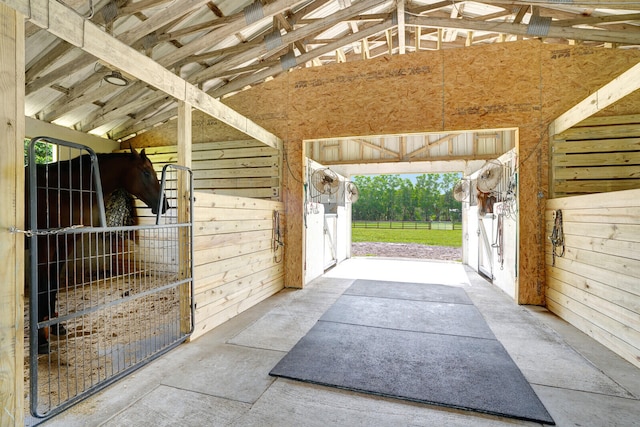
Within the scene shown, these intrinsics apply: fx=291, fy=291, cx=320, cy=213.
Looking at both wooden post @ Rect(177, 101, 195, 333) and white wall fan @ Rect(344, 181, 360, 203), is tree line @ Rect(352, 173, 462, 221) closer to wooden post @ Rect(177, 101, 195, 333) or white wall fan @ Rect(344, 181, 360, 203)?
white wall fan @ Rect(344, 181, 360, 203)

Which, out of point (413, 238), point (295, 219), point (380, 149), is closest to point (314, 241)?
point (295, 219)

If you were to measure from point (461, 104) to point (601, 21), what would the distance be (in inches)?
85.6

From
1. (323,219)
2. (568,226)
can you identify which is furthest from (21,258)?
(323,219)

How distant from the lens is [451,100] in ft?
13.6

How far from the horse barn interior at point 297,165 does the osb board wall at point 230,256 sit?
26 mm

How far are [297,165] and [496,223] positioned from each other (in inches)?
143

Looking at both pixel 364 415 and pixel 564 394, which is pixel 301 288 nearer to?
pixel 364 415

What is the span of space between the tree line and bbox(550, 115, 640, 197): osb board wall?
29702mm

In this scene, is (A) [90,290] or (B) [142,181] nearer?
(A) [90,290]

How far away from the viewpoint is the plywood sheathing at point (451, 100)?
12.6ft

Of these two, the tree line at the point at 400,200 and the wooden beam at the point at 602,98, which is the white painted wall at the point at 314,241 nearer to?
the wooden beam at the point at 602,98

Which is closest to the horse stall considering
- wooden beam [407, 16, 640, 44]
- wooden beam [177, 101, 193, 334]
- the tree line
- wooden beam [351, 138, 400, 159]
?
wooden beam [407, 16, 640, 44]

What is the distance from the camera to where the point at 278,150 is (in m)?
4.79

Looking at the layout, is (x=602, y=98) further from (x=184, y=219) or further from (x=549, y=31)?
(x=184, y=219)
